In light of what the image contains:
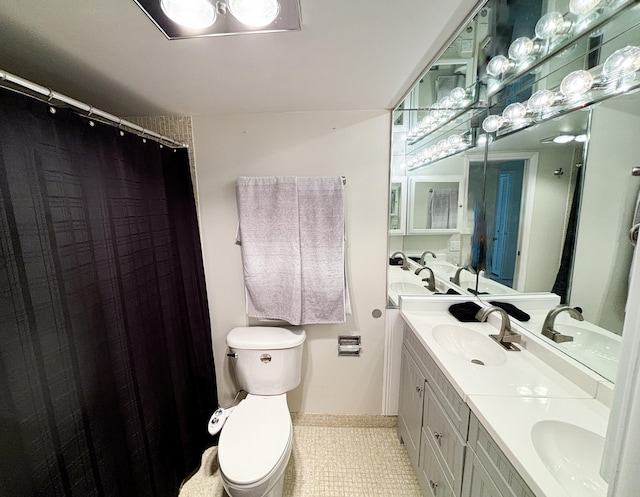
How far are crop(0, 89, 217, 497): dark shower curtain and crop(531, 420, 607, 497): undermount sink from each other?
1475mm

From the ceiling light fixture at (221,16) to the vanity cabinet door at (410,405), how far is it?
158cm

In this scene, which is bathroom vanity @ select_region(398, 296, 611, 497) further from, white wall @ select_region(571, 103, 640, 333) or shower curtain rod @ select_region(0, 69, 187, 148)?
shower curtain rod @ select_region(0, 69, 187, 148)

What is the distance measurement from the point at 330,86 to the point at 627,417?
1.42m

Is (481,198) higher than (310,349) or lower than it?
higher

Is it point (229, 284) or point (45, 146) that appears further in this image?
point (229, 284)

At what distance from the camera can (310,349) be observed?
165cm

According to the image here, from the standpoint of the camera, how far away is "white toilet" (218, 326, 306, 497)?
103 centimetres

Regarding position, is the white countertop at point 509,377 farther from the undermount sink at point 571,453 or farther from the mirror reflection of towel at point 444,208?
the mirror reflection of towel at point 444,208

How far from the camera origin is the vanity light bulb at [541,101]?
1.08 meters

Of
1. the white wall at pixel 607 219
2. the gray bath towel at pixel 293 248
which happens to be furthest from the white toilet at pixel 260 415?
the white wall at pixel 607 219

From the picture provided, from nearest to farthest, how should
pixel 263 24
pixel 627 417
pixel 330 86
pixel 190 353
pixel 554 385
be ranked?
1. pixel 627 417
2. pixel 263 24
3. pixel 554 385
4. pixel 330 86
5. pixel 190 353

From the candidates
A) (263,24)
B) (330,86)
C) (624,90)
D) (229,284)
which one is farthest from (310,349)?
(624,90)

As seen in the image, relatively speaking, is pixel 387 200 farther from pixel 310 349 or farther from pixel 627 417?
pixel 627 417

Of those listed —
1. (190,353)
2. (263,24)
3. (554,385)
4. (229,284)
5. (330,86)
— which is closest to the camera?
(263,24)
